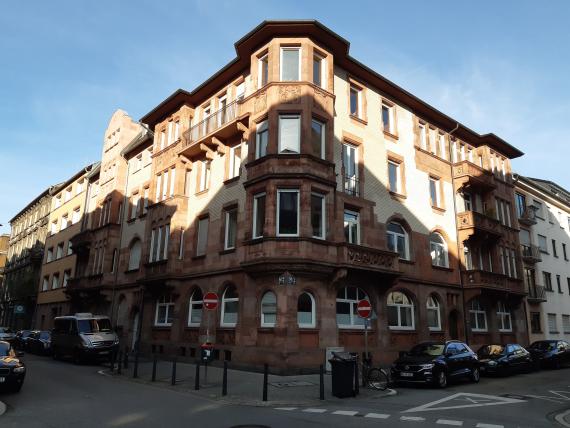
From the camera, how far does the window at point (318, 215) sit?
736 inches

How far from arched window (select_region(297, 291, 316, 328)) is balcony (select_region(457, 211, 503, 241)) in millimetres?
13149

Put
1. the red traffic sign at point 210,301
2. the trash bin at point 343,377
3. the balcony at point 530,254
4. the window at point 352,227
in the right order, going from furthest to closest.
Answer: the balcony at point 530,254 < the window at point 352,227 < the red traffic sign at point 210,301 < the trash bin at point 343,377

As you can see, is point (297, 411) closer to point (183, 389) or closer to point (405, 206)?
point (183, 389)

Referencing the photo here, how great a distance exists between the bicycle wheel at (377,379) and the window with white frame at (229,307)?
290 inches

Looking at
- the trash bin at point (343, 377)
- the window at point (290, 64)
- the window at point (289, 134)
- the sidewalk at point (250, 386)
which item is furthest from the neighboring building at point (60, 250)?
the trash bin at point (343, 377)

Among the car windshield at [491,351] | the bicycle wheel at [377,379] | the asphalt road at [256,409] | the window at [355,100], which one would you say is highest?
the window at [355,100]

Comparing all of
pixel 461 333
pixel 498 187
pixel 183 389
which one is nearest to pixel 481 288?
pixel 461 333

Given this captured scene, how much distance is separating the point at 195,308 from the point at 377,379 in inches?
448

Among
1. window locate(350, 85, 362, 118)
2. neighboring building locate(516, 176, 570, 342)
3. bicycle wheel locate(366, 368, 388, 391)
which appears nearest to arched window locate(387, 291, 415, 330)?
bicycle wheel locate(366, 368, 388, 391)

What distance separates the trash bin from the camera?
40.9ft

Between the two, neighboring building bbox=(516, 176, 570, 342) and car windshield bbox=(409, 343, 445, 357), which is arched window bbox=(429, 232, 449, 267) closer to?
car windshield bbox=(409, 343, 445, 357)

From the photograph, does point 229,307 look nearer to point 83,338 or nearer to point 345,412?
point 83,338

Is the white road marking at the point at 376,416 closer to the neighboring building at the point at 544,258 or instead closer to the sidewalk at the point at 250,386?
the sidewalk at the point at 250,386

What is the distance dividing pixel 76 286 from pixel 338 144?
2394 centimetres
